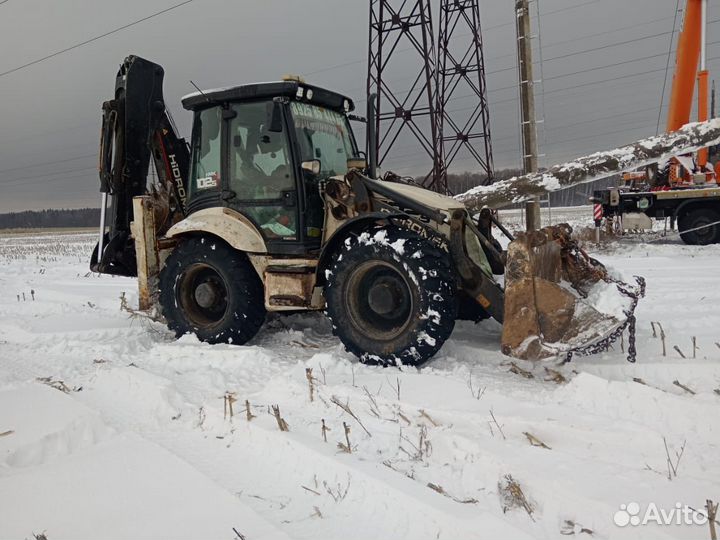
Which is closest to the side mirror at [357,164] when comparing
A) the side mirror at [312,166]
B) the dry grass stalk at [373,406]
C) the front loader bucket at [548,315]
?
the side mirror at [312,166]

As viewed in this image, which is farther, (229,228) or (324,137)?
(324,137)

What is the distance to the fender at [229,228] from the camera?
5.12m

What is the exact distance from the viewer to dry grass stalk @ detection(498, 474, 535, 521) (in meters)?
2.28

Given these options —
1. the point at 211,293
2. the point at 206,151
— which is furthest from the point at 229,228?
the point at 206,151

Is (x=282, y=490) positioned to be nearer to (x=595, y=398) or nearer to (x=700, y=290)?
(x=595, y=398)

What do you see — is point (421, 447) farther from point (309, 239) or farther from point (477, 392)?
point (309, 239)

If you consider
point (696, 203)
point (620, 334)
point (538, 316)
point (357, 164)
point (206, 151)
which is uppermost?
point (206, 151)

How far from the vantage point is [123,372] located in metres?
4.08

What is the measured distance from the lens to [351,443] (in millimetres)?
2926

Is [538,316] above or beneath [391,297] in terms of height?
beneath

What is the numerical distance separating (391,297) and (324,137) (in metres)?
1.91

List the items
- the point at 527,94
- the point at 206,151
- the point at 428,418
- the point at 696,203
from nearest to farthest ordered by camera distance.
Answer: the point at 428,418, the point at 206,151, the point at 527,94, the point at 696,203

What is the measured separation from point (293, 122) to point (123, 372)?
257 cm

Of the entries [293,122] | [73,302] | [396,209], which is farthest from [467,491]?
[73,302]
